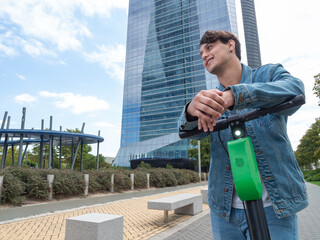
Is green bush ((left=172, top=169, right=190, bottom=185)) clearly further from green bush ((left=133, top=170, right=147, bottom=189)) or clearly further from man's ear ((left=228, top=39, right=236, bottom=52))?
man's ear ((left=228, top=39, right=236, bottom=52))

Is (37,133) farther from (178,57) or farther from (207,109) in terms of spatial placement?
(178,57)

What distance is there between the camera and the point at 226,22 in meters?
62.7

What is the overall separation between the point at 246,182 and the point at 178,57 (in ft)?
235

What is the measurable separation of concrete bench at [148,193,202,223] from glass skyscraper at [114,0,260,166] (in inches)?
1906

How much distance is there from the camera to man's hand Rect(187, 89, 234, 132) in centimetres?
78

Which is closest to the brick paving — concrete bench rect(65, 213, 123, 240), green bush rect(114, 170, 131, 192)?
concrete bench rect(65, 213, 123, 240)

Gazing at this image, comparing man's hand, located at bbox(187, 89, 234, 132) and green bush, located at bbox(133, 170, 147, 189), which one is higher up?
man's hand, located at bbox(187, 89, 234, 132)

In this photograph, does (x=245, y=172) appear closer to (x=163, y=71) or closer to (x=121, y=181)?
(x=121, y=181)

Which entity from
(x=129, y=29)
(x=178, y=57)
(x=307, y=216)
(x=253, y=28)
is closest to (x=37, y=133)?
(x=307, y=216)

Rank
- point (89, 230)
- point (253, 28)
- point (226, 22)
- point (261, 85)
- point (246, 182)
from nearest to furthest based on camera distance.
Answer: point (246, 182) → point (261, 85) → point (89, 230) → point (226, 22) → point (253, 28)

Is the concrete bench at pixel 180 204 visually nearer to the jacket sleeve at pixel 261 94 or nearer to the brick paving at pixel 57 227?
the brick paving at pixel 57 227

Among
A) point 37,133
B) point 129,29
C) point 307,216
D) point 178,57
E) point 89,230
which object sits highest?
point 129,29

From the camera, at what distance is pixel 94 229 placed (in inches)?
156

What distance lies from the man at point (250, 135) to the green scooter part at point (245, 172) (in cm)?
14
